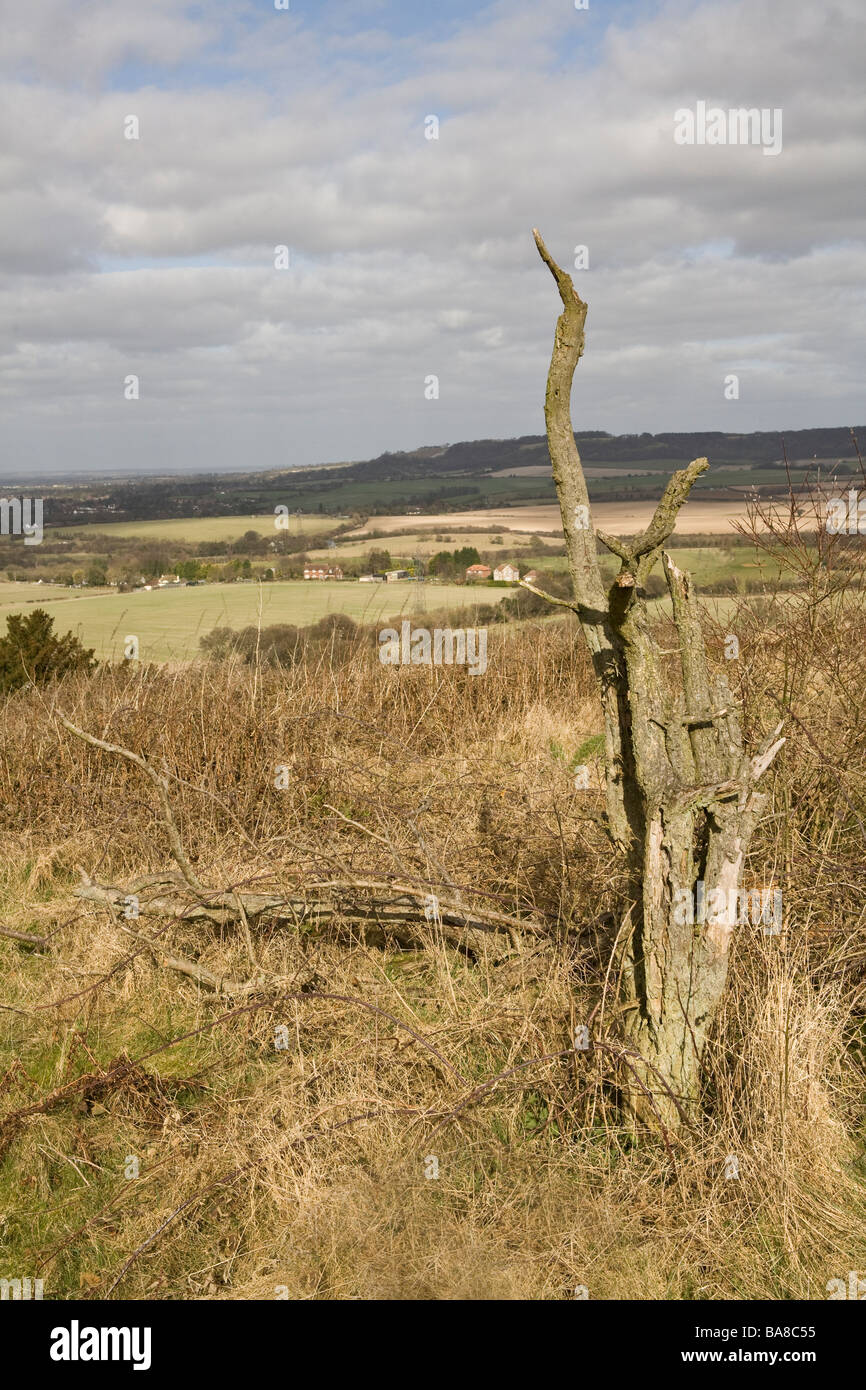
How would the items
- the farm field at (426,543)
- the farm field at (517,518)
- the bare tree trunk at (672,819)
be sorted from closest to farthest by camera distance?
the bare tree trunk at (672,819) → the farm field at (517,518) → the farm field at (426,543)

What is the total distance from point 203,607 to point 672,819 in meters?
7.77

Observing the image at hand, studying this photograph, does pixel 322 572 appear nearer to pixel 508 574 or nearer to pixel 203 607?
pixel 203 607

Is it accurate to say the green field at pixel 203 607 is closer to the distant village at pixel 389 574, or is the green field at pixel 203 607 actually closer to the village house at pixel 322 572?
the distant village at pixel 389 574

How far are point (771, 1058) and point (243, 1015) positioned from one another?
6.25 ft

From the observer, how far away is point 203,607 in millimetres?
9508

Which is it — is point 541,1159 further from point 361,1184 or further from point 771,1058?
point 771,1058

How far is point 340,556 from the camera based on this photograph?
49.1 ft

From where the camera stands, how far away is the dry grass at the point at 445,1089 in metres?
2.31

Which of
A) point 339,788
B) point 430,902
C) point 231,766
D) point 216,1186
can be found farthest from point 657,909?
point 231,766

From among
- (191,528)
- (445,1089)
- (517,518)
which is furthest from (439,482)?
(445,1089)

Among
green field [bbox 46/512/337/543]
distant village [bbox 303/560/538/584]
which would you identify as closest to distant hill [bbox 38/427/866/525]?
green field [bbox 46/512/337/543]

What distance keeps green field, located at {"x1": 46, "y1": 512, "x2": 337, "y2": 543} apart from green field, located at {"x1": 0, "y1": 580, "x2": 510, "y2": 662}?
4.16m

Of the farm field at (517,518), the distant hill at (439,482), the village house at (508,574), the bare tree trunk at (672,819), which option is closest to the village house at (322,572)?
the village house at (508,574)

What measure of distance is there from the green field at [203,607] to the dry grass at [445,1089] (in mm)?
4183
